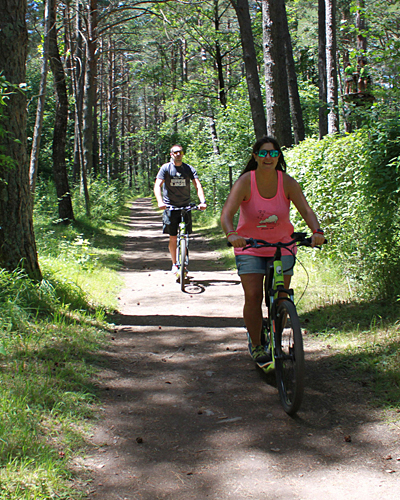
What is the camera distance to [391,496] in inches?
108

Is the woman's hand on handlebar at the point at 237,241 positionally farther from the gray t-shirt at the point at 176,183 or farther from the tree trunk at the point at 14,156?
the gray t-shirt at the point at 176,183

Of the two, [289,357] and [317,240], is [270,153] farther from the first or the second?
[289,357]

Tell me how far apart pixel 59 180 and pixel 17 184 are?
10.5 m

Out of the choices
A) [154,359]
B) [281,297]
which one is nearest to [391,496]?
[281,297]

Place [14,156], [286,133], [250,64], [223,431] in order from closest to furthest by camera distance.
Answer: [223,431], [14,156], [286,133], [250,64]

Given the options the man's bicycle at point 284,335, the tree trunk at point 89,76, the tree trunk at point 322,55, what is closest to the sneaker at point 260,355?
the man's bicycle at point 284,335

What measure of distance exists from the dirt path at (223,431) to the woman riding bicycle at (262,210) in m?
0.97

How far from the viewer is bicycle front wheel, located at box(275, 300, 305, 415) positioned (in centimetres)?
363

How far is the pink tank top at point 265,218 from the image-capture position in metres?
4.30

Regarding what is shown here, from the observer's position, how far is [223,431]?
3.63m

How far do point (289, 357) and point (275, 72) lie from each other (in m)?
8.26

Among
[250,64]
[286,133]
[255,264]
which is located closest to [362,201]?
[255,264]

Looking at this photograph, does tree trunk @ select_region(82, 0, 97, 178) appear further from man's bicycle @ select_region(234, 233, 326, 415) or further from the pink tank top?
man's bicycle @ select_region(234, 233, 326, 415)

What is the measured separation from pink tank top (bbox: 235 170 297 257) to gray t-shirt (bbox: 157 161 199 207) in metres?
4.45
